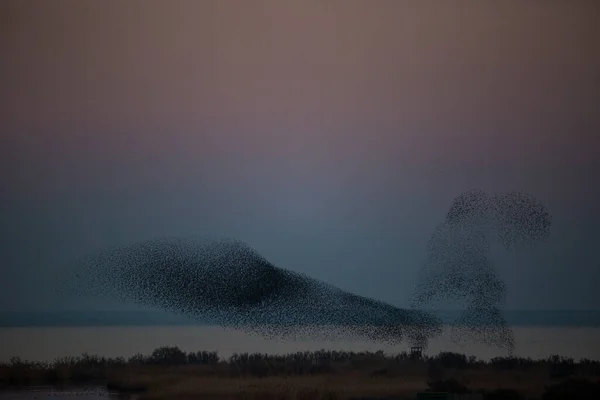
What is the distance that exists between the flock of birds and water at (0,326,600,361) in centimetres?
4

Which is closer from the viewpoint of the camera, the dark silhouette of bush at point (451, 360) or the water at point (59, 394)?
the water at point (59, 394)

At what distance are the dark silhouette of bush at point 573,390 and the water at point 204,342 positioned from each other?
0.38ft

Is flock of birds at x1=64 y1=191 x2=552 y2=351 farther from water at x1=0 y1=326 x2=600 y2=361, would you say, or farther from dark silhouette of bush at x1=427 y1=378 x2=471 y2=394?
dark silhouette of bush at x1=427 y1=378 x2=471 y2=394

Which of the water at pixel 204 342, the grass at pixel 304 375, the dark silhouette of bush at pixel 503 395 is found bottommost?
the dark silhouette of bush at pixel 503 395

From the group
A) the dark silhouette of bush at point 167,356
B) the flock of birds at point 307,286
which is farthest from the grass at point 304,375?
the flock of birds at point 307,286

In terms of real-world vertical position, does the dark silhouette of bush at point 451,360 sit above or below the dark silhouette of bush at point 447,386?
above

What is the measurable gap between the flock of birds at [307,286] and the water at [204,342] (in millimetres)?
43

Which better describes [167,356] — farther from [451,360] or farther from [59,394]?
[451,360]

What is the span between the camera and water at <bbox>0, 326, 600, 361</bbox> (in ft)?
9.62

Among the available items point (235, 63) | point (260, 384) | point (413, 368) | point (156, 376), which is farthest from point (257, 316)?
point (235, 63)

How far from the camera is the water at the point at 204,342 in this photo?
2932 mm

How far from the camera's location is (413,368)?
9.87 feet

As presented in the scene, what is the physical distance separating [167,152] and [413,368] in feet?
4.69

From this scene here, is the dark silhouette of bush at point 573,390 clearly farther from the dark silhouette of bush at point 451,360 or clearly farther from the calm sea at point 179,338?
the dark silhouette of bush at point 451,360
